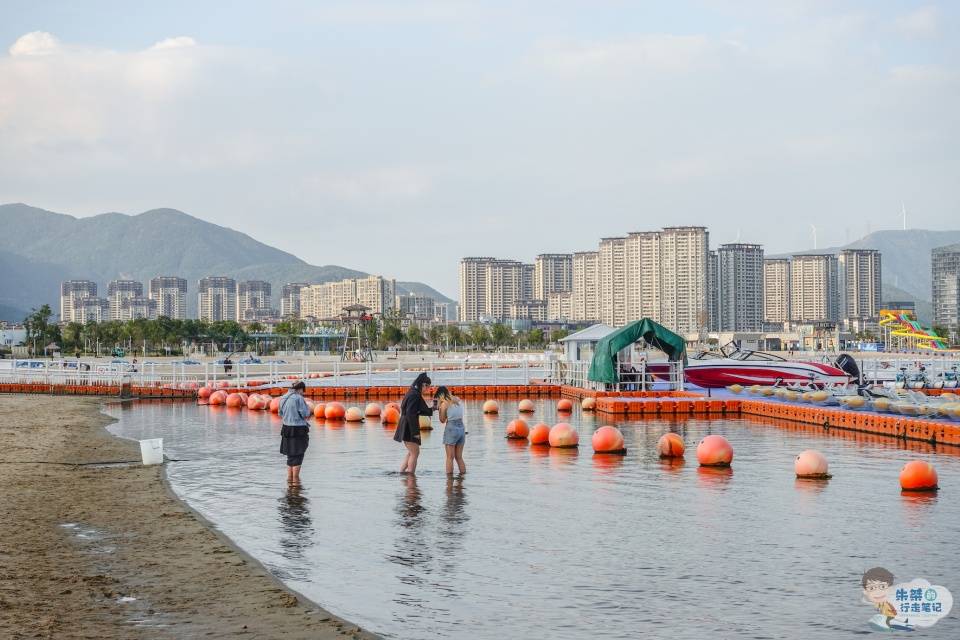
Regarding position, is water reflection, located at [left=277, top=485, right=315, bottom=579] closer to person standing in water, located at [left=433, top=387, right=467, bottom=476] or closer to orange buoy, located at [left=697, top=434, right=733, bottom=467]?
person standing in water, located at [left=433, top=387, right=467, bottom=476]

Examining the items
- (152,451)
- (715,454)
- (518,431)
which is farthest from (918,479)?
(152,451)

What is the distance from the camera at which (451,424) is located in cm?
1886

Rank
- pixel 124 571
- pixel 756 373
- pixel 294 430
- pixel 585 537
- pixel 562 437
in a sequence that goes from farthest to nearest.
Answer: pixel 756 373 < pixel 562 437 < pixel 294 430 < pixel 585 537 < pixel 124 571

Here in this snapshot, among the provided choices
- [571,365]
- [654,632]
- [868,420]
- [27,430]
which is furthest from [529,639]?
[571,365]

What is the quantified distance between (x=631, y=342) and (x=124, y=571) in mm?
30460

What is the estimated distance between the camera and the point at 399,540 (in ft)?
43.7

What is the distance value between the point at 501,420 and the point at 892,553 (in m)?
21.8

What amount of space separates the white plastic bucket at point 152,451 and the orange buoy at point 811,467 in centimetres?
1254

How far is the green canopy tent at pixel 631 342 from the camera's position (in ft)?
131

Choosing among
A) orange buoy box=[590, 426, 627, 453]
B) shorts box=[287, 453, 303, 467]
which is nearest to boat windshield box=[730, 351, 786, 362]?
orange buoy box=[590, 426, 627, 453]

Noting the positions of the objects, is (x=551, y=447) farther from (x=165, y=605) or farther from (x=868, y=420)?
(x=165, y=605)

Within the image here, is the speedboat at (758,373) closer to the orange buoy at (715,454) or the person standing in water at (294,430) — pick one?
the orange buoy at (715,454)

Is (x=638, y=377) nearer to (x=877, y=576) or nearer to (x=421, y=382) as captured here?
(x=421, y=382)

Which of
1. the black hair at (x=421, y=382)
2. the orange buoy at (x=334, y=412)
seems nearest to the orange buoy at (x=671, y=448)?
the black hair at (x=421, y=382)
